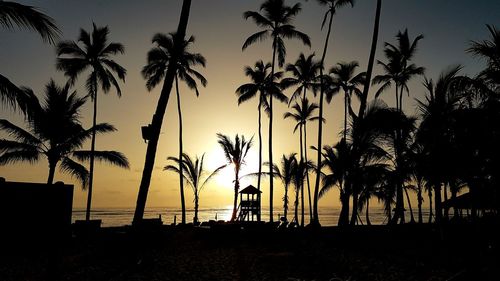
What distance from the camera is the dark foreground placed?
9.71m

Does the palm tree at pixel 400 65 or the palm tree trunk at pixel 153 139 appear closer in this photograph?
the palm tree trunk at pixel 153 139

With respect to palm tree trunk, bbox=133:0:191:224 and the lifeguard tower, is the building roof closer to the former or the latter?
the lifeguard tower

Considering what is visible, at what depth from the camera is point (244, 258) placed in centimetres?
1284

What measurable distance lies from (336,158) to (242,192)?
349 inches

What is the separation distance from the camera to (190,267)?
442 inches

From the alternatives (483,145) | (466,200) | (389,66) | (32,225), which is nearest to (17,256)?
(32,225)

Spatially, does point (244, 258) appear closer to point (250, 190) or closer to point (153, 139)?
point (153, 139)

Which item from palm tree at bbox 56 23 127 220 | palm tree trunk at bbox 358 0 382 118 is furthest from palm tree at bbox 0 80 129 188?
palm tree trunk at bbox 358 0 382 118

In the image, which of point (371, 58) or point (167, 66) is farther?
point (167, 66)

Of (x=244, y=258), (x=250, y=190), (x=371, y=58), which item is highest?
(x=371, y=58)

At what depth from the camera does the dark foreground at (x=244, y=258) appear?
31.9 ft

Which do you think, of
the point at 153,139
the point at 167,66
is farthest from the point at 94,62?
the point at 153,139

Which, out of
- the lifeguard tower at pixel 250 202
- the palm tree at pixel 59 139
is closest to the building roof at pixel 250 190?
the lifeguard tower at pixel 250 202

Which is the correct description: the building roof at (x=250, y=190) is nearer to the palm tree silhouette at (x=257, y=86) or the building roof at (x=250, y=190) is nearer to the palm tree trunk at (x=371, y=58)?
the palm tree silhouette at (x=257, y=86)
